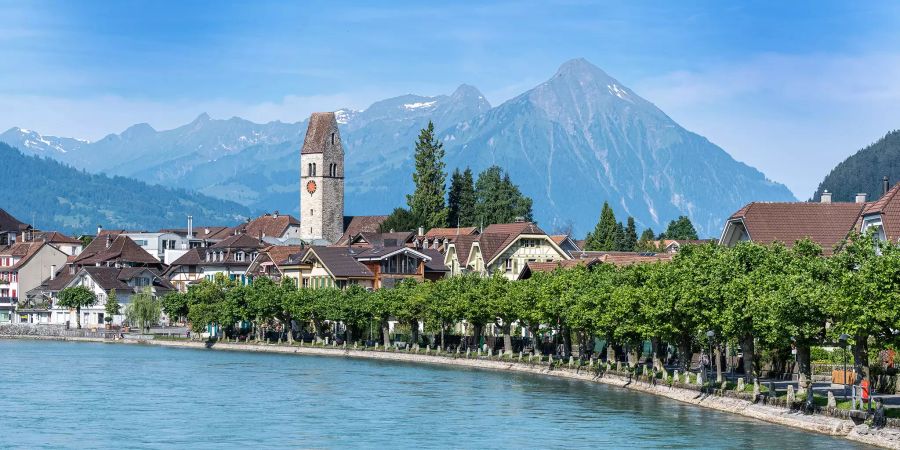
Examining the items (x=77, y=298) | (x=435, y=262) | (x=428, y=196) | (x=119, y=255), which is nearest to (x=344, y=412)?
(x=435, y=262)

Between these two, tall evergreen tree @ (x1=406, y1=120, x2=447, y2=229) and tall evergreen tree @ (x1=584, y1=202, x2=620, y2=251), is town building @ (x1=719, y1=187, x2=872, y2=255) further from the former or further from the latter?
tall evergreen tree @ (x1=406, y1=120, x2=447, y2=229)

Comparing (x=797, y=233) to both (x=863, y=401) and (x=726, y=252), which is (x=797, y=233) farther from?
(x=863, y=401)

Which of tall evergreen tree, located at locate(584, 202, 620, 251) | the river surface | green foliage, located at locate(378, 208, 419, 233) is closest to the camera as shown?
the river surface

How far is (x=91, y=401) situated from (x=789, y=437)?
39.6m

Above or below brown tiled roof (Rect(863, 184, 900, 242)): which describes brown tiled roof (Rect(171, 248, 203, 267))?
above

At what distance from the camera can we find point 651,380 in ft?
259

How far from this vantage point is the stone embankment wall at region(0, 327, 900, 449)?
177 feet

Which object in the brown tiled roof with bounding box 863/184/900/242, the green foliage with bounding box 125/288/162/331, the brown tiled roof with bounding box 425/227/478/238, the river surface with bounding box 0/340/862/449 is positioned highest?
the brown tiled roof with bounding box 425/227/478/238

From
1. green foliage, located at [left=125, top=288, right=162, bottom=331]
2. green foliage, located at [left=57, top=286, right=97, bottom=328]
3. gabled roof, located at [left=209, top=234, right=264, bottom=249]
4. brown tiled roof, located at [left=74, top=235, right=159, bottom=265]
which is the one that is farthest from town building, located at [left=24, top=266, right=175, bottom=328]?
gabled roof, located at [left=209, top=234, right=264, bottom=249]

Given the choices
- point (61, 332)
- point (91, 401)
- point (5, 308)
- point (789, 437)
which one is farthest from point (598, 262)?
point (5, 308)

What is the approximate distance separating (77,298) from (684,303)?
12064cm

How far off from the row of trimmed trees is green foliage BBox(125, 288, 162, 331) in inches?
1247

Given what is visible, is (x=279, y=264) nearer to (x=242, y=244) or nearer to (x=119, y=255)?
(x=242, y=244)

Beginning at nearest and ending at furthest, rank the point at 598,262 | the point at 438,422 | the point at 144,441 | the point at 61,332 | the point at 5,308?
1. the point at 144,441
2. the point at 438,422
3. the point at 598,262
4. the point at 61,332
5. the point at 5,308
